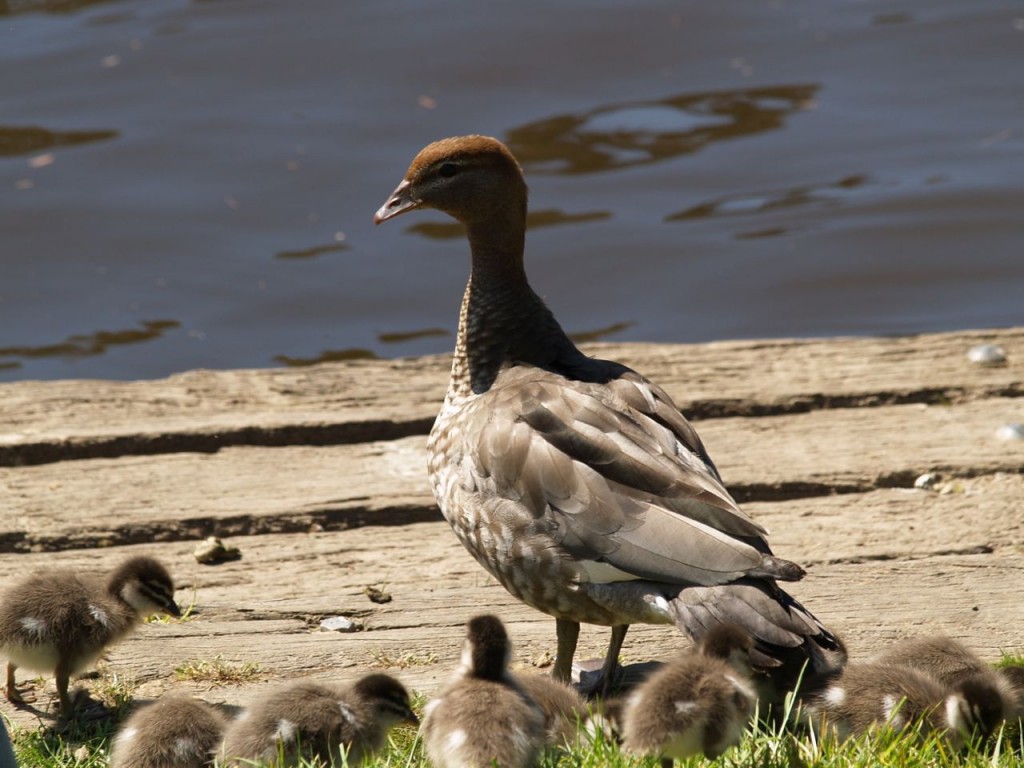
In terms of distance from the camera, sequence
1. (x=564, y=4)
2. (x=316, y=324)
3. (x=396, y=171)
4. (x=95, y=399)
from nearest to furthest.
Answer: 1. (x=95, y=399)
2. (x=316, y=324)
3. (x=396, y=171)
4. (x=564, y=4)

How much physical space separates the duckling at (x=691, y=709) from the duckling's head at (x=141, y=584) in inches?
65.5

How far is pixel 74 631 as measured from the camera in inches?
179

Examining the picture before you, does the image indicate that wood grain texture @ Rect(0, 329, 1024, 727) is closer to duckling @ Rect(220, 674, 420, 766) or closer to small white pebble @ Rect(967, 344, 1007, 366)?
small white pebble @ Rect(967, 344, 1007, 366)

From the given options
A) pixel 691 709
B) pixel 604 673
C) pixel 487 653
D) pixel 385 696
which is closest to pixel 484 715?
pixel 487 653

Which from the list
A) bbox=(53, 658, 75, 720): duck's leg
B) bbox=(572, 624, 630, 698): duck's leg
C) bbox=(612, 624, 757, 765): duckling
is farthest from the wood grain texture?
bbox=(612, 624, 757, 765): duckling

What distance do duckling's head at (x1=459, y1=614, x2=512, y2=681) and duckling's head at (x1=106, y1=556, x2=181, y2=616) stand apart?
127cm

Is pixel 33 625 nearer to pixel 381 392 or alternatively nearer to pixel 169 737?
pixel 169 737

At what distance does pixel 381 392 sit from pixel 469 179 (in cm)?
181

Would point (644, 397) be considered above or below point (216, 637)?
above

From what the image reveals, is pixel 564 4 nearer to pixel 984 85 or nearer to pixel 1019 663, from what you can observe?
pixel 984 85

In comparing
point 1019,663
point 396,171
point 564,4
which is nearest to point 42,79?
point 396,171

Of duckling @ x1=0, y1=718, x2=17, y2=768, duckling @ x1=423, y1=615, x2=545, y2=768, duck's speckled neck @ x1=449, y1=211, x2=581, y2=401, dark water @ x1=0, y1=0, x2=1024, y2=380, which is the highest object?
duck's speckled neck @ x1=449, y1=211, x2=581, y2=401

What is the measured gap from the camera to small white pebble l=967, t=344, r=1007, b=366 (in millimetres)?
7484

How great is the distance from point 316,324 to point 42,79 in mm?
4271
